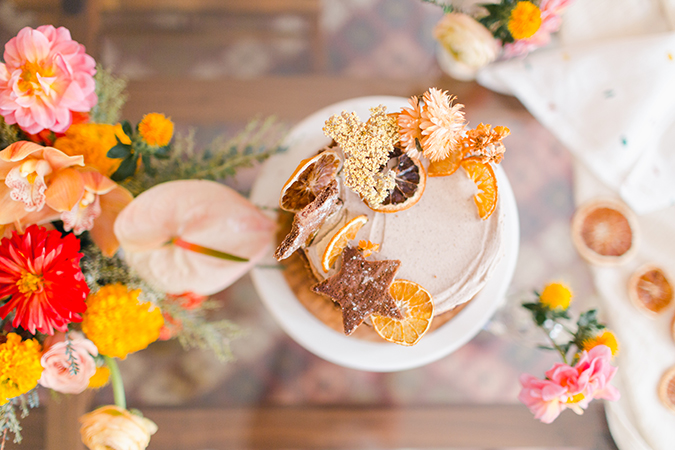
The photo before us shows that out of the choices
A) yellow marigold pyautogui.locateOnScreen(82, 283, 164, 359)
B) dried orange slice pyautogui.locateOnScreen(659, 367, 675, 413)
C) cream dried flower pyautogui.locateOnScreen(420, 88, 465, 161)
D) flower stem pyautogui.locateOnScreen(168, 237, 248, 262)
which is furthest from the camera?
dried orange slice pyautogui.locateOnScreen(659, 367, 675, 413)

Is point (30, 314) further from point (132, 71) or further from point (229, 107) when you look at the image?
point (132, 71)

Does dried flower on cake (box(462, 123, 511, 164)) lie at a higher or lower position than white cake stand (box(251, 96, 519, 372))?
higher

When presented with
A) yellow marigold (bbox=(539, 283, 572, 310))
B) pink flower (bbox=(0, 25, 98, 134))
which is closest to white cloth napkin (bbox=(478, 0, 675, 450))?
yellow marigold (bbox=(539, 283, 572, 310))

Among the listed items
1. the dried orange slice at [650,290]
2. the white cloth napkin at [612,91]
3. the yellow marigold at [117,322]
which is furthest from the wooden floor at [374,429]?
the white cloth napkin at [612,91]

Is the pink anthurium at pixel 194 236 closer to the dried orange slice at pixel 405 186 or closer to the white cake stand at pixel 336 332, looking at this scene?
the white cake stand at pixel 336 332

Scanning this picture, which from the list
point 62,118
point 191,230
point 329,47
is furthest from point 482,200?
point 329,47

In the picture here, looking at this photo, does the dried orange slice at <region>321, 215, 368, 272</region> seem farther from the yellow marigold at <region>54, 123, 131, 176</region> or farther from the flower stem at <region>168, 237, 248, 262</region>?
the yellow marigold at <region>54, 123, 131, 176</region>
